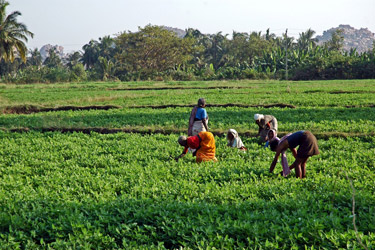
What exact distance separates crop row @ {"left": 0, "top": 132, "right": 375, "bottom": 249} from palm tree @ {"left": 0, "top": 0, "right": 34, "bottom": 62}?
34.5 m

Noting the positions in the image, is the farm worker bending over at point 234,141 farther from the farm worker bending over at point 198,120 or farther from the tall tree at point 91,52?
the tall tree at point 91,52

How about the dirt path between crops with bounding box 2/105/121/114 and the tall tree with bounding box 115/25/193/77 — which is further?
the tall tree with bounding box 115/25/193/77

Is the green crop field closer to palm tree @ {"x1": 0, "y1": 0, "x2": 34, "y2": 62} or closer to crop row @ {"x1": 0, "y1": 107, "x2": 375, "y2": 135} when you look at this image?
crop row @ {"x1": 0, "y1": 107, "x2": 375, "y2": 135}

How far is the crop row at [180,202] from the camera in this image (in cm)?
527

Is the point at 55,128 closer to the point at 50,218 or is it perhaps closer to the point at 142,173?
the point at 142,173

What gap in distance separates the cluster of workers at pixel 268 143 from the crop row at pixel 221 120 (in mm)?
2785

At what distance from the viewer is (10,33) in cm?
4038

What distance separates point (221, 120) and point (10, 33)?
113ft

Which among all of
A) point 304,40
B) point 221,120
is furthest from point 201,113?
point 304,40

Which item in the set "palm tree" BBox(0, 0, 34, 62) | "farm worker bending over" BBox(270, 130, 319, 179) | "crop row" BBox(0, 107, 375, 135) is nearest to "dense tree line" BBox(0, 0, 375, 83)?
"palm tree" BBox(0, 0, 34, 62)

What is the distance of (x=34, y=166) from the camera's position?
30.9 ft

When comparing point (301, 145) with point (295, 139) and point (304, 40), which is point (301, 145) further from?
point (304, 40)

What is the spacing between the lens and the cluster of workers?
763 cm

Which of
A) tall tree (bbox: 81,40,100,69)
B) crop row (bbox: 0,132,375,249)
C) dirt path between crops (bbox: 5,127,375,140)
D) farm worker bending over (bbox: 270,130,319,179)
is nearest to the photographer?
crop row (bbox: 0,132,375,249)
